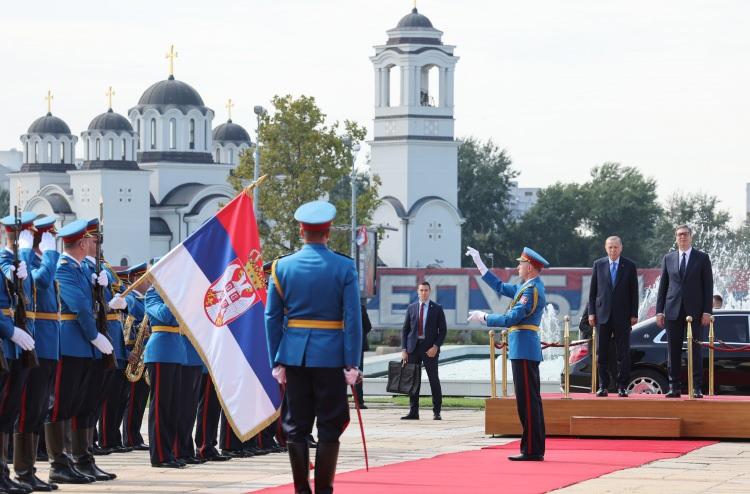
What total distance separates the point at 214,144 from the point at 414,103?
23.9 meters

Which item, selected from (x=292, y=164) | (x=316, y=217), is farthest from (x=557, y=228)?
→ (x=316, y=217)

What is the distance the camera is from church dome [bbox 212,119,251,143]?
130 m

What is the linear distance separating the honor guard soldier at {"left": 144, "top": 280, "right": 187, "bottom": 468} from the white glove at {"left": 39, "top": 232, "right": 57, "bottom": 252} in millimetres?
1583

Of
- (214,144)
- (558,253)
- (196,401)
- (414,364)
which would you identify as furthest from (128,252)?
(196,401)

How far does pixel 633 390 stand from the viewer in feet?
69.8

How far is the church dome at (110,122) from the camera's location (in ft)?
384

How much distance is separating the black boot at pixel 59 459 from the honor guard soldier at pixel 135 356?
2.89 m

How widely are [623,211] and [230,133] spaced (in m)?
28.9

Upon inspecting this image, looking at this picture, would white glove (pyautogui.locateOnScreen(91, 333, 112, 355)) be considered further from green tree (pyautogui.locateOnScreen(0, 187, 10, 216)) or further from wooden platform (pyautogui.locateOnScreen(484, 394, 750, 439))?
green tree (pyautogui.locateOnScreen(0, 187, 10, 216))

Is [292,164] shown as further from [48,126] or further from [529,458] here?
[48,126]

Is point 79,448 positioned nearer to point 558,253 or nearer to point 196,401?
point 196,401

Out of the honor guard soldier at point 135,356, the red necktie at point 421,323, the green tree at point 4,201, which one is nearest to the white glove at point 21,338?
the honor guard soldier at point 135,356

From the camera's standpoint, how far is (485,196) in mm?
136000

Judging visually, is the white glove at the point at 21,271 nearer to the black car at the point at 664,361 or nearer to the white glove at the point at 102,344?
the white glove at the point at 102,344
